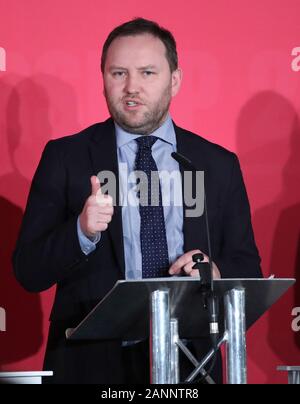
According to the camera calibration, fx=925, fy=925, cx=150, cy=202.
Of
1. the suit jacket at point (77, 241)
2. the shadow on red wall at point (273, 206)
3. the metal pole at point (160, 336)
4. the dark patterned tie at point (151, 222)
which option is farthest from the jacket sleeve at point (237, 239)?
the shadow on red wall at point (273, 206)

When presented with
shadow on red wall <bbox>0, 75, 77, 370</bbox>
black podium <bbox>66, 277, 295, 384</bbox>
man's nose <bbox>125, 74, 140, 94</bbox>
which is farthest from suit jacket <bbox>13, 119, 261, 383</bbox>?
shadow on red wall <bbox>0, 75, 77, 370</bbox>

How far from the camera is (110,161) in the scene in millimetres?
3293

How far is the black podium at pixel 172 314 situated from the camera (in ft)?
8.24

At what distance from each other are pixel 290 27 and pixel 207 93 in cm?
48

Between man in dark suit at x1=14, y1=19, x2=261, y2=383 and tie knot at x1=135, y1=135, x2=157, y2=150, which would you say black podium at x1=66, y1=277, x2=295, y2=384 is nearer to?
man in dark suit at x1=14, y1=19, x2=261, y2=383

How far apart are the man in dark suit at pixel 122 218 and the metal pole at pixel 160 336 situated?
0.27 m

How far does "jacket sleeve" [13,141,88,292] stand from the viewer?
2.91 metres

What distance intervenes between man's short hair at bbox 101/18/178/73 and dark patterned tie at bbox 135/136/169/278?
1.11 ft

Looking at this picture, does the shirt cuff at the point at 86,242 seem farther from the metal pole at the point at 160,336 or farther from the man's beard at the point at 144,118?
the man's beard at the point at 144,118

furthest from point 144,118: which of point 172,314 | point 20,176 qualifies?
point 172,314

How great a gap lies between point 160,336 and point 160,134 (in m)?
1.08

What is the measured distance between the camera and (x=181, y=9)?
13.3 ft

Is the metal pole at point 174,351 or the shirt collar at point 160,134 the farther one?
the shirt collar at point 160,134

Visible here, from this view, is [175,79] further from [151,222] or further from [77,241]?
[77,241]
